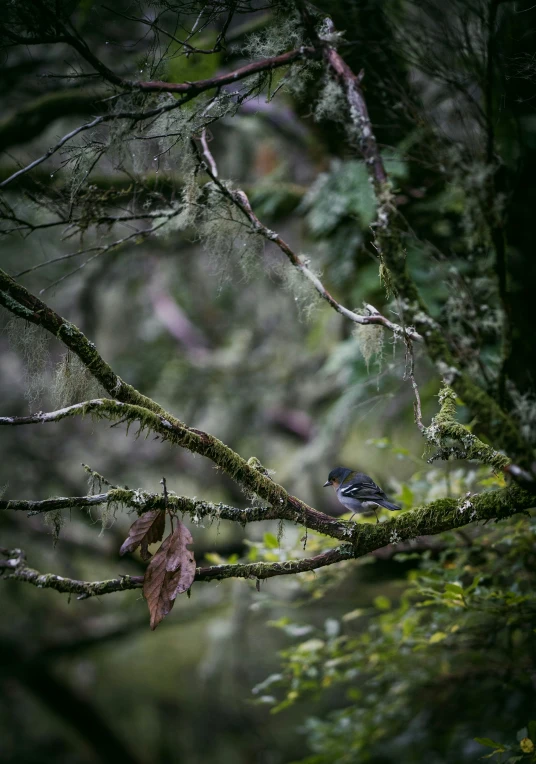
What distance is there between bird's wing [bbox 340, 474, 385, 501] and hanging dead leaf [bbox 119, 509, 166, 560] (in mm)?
849

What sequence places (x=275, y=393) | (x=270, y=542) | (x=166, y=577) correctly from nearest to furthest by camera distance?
1. (x=166, y=577)
2. (x=270, y=542)
3. (x=275, y=393)

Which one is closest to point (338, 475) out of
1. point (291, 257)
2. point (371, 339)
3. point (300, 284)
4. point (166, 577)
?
point (371, 339)

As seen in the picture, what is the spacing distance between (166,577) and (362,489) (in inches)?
35.8

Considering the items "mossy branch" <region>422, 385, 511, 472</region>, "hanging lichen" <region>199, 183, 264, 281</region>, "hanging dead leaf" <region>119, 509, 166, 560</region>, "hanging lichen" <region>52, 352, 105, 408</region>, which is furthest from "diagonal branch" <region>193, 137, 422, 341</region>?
"hanging dead leaf" <region>119, 509, 166, 560</region>

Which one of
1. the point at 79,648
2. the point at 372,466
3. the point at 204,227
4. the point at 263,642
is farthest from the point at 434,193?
the point at 263,642

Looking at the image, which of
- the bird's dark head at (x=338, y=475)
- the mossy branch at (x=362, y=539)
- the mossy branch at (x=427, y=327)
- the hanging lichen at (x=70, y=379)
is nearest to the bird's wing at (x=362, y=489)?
the bird's dark head at (x=338, y=475)

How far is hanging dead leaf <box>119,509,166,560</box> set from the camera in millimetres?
1673

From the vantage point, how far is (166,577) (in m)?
1.63

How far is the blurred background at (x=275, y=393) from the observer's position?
2.11 meters

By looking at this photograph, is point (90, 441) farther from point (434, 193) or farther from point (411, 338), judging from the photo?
point (411, 338)

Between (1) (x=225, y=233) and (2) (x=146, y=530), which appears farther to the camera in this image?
(1) (x=225, y=233)

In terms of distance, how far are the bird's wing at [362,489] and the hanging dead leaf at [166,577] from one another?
0.81m

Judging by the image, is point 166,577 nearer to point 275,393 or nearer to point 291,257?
point 291,257

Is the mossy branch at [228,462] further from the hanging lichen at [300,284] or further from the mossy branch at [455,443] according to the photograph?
the hanging lichen at [300,284]
